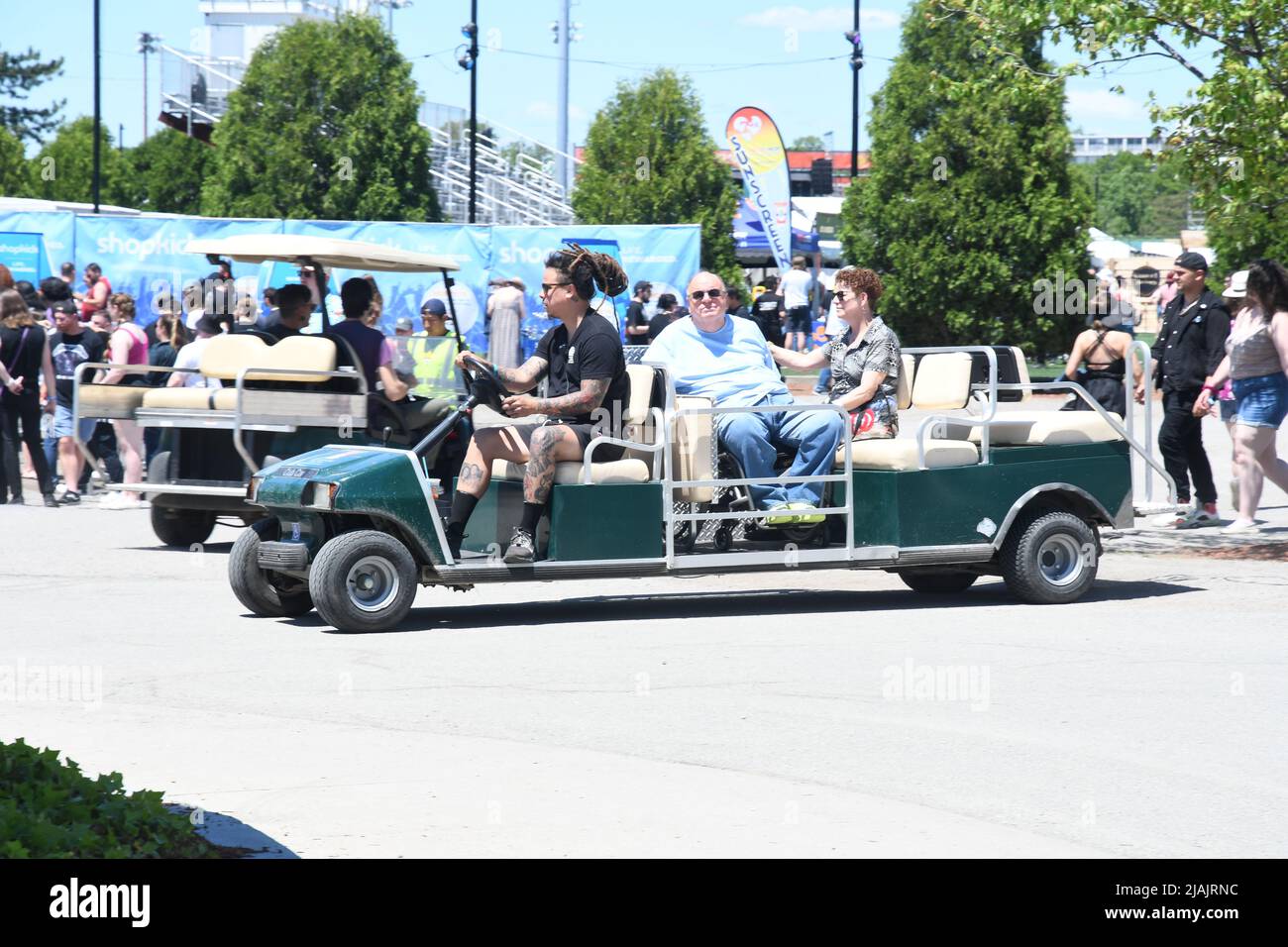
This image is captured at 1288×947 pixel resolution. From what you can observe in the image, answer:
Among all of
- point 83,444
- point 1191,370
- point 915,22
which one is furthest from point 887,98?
point 83,444

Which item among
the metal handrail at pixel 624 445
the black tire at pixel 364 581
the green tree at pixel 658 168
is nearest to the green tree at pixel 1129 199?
the green tree at pixel 658 168

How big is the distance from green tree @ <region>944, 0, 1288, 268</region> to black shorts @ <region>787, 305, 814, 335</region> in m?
15.1

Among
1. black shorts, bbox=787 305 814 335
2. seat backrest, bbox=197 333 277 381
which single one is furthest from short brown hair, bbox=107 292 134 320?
black shorts, bbox=787 305 814 335

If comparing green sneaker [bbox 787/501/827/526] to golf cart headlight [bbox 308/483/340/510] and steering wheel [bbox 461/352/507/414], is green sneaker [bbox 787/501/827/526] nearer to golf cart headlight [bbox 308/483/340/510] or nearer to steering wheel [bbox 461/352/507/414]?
steering wheel [bbox 461/352/507/414]

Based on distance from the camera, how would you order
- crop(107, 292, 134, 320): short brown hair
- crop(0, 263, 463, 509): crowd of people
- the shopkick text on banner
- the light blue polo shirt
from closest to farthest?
1. the light blue polo shirt
2. crop(0, 263, 463, 509): crowd of people
3. crop(107, 292, 134, 320): short brown hair
4. the shopkick text on banner

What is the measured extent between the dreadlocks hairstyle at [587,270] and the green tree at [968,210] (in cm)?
1944

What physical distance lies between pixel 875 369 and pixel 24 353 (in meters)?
8.76

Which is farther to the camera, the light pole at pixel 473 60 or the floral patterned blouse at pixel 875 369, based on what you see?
the light pole at pixel 473 60

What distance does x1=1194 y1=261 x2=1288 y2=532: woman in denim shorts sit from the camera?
40.4ft

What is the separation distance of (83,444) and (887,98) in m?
20.7

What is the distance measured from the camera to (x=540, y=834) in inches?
206

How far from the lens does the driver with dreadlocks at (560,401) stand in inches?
369

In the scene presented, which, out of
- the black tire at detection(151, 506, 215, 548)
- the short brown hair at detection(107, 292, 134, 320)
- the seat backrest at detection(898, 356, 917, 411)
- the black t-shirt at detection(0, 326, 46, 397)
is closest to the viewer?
the seat backrest at detection(898, 356, 917, 411)

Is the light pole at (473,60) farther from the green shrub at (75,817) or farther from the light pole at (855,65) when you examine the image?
the green shrub at (75,817)
